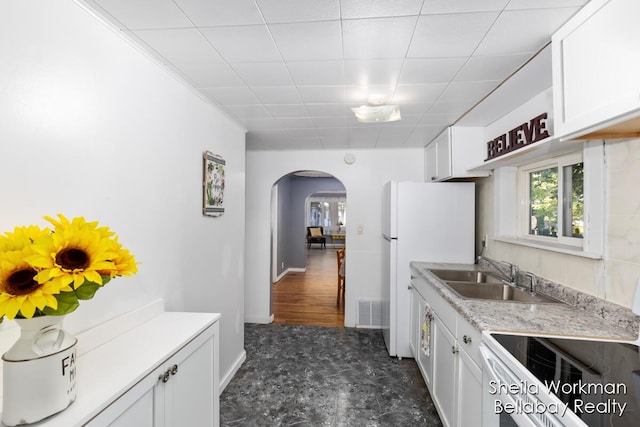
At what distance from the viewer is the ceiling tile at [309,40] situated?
134cm

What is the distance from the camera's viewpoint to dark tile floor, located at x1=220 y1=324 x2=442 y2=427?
2096 mm

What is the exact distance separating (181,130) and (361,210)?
241cm

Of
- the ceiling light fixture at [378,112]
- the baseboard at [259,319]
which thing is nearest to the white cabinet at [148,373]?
the ceiling light fixture at [378,112]

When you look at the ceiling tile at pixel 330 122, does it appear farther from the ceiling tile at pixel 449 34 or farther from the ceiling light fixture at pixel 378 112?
the ceiling tile at pixel 449 34

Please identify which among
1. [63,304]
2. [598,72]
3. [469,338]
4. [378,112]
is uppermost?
[378,112]

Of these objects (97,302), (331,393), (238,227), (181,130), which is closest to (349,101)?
(181,130)

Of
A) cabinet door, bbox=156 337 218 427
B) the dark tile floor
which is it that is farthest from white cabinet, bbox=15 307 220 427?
the dark tile floor

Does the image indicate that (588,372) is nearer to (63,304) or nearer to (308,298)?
(63,304)

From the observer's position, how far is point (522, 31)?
1.34 meters

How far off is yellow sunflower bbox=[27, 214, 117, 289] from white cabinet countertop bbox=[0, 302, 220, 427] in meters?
0.36

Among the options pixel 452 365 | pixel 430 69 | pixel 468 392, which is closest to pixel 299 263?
pixel 452 365

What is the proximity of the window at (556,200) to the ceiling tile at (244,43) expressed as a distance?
6.51 feet

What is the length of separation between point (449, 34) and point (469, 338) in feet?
4.86

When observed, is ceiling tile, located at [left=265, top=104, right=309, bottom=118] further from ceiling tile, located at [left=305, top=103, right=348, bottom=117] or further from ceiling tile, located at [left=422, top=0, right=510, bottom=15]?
ceiling tile, located at [left=422, top=0, right=510, bottom=15]
